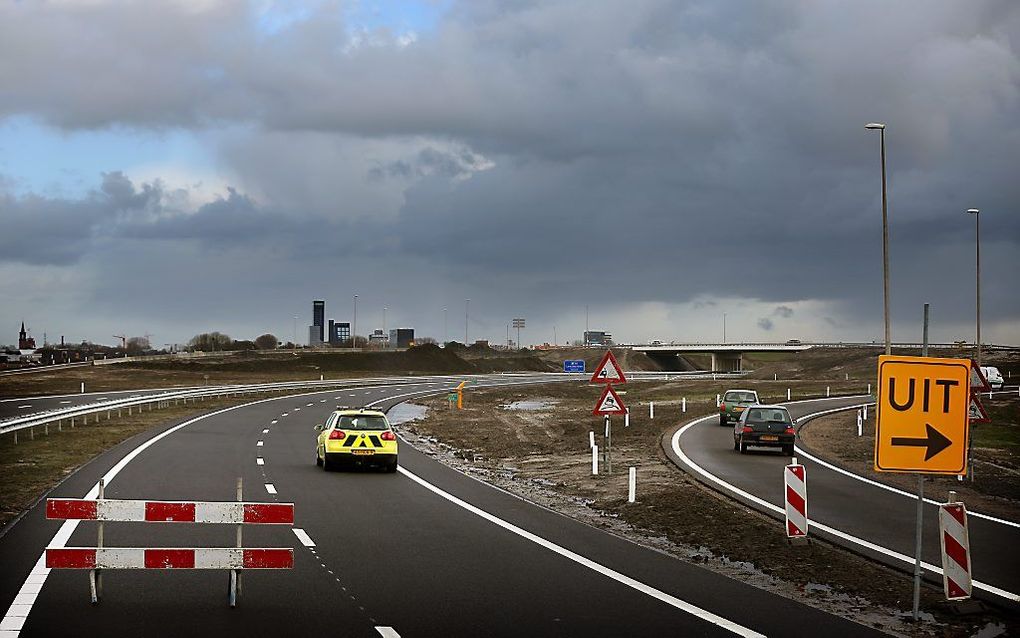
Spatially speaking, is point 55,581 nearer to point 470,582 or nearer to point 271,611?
point 271,611

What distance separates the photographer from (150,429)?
42.2 meters

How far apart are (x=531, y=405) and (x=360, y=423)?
1844 inches

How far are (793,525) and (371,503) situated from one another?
7.70 m

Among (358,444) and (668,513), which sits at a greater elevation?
(358,444)

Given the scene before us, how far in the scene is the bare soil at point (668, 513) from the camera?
12102mm

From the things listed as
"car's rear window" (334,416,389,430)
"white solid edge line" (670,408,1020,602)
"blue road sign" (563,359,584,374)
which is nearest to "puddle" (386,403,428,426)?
"blue road sign" (563,359,584,374)

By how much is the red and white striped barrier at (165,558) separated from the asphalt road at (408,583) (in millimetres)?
364

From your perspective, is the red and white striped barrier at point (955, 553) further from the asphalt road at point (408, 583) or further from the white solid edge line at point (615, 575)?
the white solid edge line at point (615, 575)

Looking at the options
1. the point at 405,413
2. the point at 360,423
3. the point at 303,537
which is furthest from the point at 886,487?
the point at 405,413

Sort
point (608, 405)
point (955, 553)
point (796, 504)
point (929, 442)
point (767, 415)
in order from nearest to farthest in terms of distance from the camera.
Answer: point (929, 442), point (955, 553), point (796, 504), point (608, 405), point (767, 415)

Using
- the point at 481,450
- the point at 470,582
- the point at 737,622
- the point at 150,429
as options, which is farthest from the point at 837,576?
the point at 150,429

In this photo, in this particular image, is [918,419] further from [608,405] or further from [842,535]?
[608,405]

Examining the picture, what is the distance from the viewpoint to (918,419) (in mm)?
11266

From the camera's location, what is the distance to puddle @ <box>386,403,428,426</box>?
5394cm
